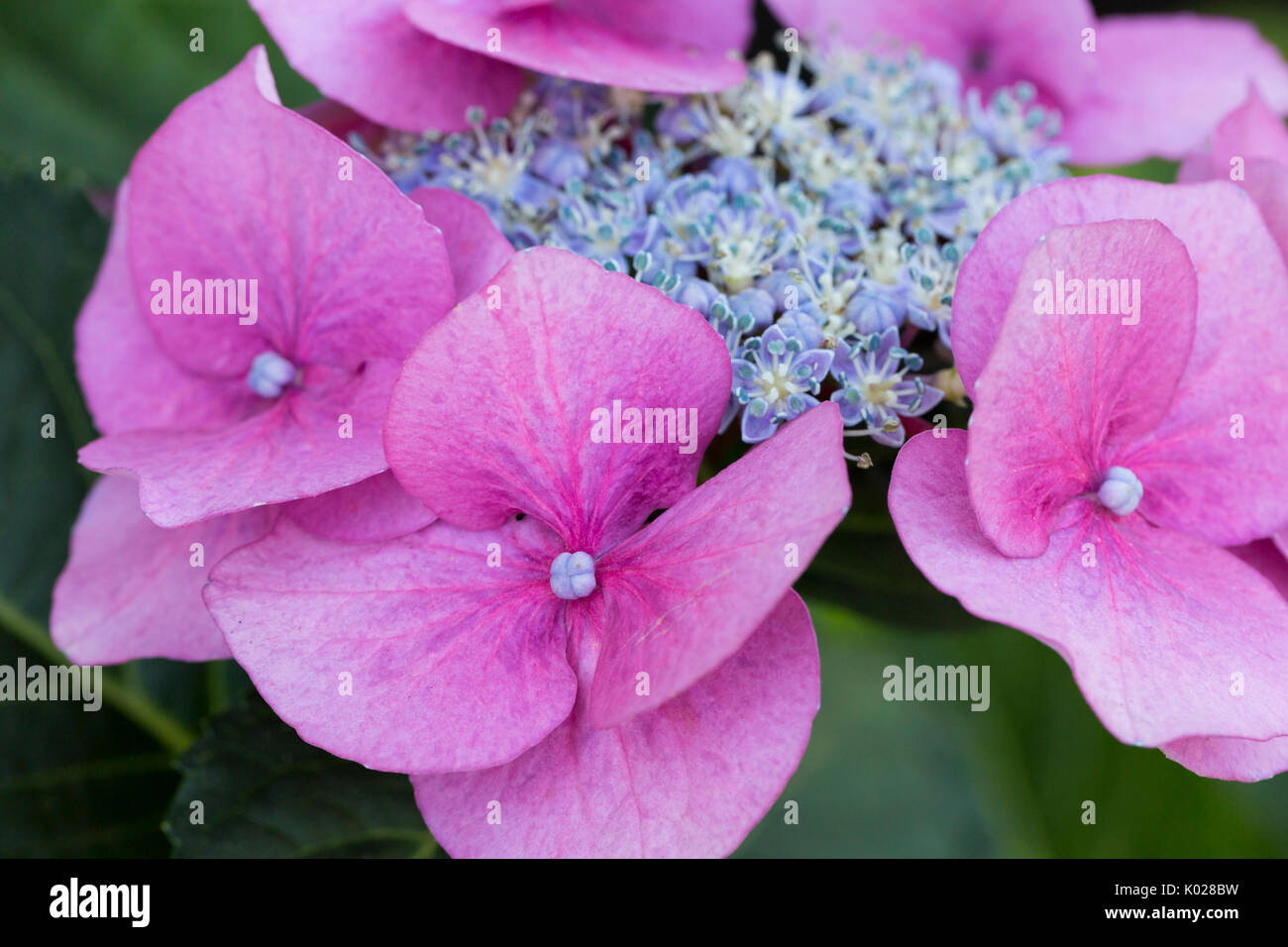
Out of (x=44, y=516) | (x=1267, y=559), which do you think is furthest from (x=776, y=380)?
(x=44, y=516)

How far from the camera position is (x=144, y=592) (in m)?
0.53

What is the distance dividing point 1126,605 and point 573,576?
8.8 inches

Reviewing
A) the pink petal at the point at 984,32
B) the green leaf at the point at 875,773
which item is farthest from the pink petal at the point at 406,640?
the green leaf at the point at 875,773

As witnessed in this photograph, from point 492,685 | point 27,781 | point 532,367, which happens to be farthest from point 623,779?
point 27,781

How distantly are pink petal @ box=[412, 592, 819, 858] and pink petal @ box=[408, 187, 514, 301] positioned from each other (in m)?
0.20

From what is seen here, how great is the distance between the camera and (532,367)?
0.43m

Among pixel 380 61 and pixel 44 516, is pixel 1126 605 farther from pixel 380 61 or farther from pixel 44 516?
pixel 44 516

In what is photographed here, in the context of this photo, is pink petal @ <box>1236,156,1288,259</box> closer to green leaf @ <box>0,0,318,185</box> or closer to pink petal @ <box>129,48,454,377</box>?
pink petal @ <box>129,48,454,377</box>

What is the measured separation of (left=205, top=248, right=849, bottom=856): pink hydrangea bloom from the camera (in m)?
0.41

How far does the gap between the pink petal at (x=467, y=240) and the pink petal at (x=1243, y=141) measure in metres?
0.36

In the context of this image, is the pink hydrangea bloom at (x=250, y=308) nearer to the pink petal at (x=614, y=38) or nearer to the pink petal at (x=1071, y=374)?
the pink petal at (x=614, y=38)

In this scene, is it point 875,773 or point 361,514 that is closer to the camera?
point 361,514

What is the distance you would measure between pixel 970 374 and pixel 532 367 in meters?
0.18
